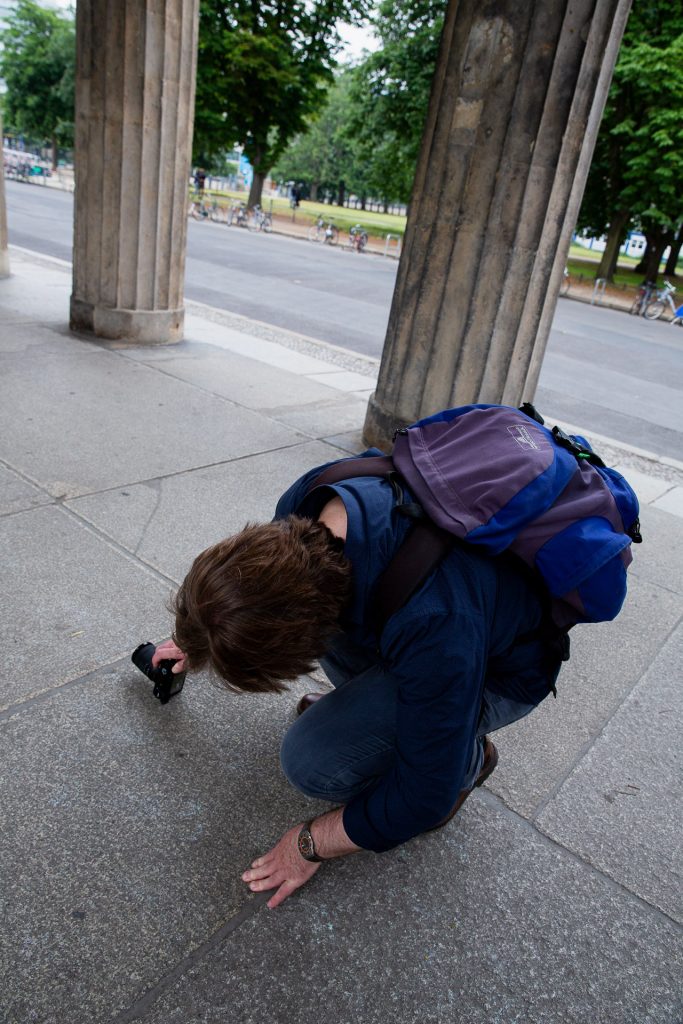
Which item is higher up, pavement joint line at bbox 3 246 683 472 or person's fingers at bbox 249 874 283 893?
pavement joint line at bbox 3 246 683 472

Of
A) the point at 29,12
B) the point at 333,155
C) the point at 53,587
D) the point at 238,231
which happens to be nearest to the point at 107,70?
the point at 53,587

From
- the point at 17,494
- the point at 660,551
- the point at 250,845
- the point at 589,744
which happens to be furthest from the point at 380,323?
the point at 250,845

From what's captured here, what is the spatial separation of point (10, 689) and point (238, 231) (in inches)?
1060

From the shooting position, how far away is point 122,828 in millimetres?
1961

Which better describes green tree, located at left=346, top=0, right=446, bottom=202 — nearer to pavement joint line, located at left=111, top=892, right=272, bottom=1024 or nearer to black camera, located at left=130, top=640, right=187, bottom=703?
black camera, located at left=130, top=640, right=187, bottom=703

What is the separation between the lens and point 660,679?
3.03 meters

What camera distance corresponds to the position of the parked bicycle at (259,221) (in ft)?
95.1

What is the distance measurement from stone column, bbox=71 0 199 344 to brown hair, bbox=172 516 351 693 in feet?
19.7

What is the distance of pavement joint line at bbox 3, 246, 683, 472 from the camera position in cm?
617

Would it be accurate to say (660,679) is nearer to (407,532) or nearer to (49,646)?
(407,532)

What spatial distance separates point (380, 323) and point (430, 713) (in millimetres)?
10372

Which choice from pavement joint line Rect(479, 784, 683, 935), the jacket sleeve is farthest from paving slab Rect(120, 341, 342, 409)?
the jacket sleeve

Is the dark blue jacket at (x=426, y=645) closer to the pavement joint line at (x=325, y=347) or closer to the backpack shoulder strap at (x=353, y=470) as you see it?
the backpack shoulder strap at (x=353, y=470)

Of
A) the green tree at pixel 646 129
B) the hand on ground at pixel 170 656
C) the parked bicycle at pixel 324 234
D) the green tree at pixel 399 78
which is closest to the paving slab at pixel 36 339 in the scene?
the hand on ground at pixel 170 656
